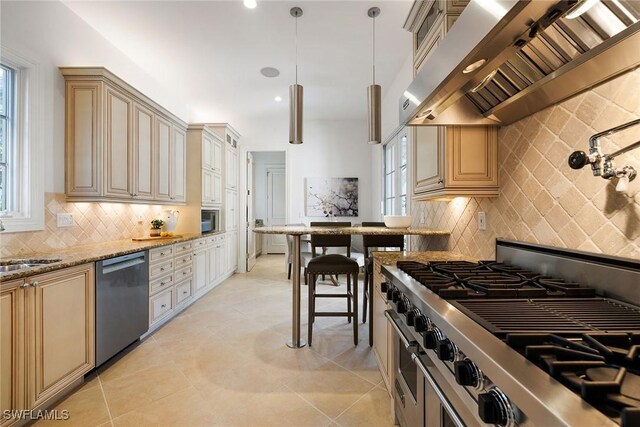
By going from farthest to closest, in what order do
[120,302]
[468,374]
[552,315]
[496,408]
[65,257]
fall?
[120,302]
[65,257]
[552,315]
[468,374]
[496,408]

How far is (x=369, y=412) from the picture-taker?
5.81 feet

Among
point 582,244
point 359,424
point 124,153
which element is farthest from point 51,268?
point 582,244

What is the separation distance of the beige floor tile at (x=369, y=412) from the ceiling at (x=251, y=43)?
10.2 ft

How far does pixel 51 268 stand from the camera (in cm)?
172

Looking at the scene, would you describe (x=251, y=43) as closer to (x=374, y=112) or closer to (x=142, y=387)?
(x=374, y=112)

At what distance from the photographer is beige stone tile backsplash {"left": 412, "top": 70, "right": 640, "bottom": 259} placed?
1002 mm

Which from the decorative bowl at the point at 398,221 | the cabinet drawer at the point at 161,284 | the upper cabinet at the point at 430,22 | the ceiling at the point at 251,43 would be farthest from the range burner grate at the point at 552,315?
the cabinet drawer at the point at 161,284

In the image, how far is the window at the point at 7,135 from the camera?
2135mm

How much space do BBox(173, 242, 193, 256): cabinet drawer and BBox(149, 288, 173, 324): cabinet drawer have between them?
43 cm

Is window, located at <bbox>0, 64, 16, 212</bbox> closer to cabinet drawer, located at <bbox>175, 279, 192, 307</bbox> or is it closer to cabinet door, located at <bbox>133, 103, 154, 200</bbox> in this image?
cabinet door, located at <bbox>133, 103, 154, 200</bbox>

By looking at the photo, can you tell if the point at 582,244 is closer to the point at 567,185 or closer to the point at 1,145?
the point at 567,185

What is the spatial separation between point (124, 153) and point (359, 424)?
10.1ft

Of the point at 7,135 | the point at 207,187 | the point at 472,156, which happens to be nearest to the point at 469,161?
the point at 472,156

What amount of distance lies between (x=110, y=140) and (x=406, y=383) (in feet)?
10.1
